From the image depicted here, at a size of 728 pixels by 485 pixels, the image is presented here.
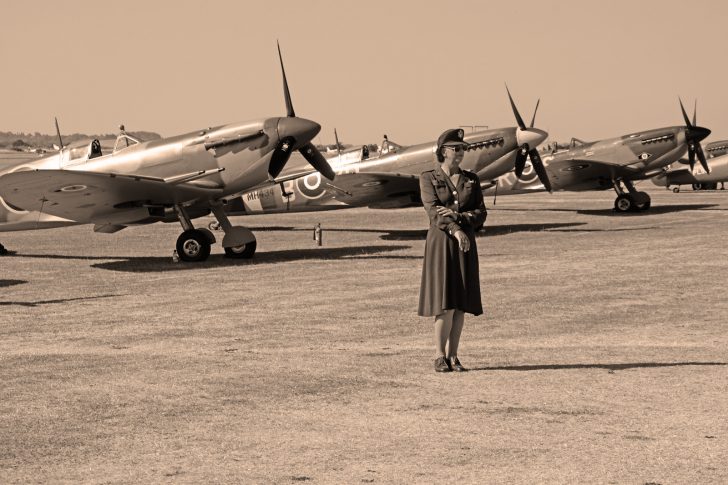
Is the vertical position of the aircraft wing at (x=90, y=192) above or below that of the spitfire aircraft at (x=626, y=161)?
above

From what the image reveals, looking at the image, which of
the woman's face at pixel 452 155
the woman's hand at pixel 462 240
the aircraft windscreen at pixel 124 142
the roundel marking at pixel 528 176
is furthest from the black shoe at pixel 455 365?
the roundel marking at pixel 528 176

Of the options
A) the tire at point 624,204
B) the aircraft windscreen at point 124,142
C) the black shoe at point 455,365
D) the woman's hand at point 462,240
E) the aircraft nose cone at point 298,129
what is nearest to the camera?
the woman's hand at point 462,240

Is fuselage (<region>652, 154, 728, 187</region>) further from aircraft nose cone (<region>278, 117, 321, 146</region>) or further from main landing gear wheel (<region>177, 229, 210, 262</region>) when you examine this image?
main landing gear wheel (<region>177, 229, 210, 262</region>)

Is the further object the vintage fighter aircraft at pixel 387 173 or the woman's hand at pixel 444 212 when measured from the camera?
the vintage fighter aircraft at pixel 387 173

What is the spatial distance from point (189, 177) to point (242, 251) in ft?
5.27

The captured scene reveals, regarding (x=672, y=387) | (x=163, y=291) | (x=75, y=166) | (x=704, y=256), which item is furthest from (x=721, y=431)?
(x=75, y=166)

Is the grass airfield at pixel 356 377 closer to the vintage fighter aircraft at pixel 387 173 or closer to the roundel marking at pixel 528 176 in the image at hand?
the vintage fighter aircraft at pixel 387 173

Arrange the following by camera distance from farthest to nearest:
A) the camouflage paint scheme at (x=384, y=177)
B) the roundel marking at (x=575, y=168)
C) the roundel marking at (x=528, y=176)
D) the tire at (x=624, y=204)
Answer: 1. the roundel marking at (x=528, y=176)
2. the roundel marking at (x=575, y=168)
3. the tire at (x=624, y=204)
4. the camouflage paint scheme at (x=384, y=177)

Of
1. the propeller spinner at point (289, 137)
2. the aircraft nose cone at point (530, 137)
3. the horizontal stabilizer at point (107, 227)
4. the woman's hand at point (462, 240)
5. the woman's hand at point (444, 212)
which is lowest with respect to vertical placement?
the woman's hand at point (462, 240)

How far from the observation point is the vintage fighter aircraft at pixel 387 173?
26.1m

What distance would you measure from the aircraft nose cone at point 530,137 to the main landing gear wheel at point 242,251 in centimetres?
961

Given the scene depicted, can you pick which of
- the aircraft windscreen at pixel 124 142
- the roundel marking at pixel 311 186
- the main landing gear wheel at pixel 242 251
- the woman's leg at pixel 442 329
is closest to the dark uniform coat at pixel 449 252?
the woman's leg at pixel 442 329

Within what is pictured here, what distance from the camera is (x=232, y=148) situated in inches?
755

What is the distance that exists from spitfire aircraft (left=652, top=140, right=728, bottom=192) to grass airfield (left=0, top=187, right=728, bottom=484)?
3202 cm
